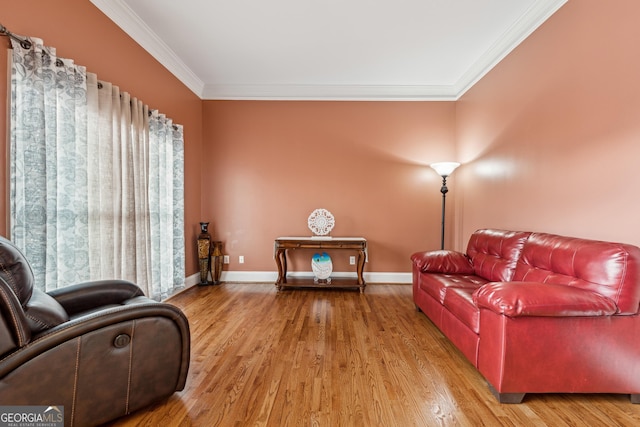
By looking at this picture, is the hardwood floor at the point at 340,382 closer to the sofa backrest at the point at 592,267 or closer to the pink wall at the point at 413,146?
the sofa backrest at the point at 592,267

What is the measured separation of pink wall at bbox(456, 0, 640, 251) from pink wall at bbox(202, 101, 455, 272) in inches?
38.9

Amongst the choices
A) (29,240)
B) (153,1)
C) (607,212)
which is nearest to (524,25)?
(607,212)

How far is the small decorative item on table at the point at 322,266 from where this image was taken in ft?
13.2

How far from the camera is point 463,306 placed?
2.03m

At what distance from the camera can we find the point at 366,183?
435 cm

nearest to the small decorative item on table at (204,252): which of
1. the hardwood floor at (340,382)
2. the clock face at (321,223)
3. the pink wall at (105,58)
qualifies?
the pink wall at (105,58)

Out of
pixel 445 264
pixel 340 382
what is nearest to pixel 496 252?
pixel 445 264

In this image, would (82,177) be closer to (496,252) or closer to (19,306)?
(19,306)

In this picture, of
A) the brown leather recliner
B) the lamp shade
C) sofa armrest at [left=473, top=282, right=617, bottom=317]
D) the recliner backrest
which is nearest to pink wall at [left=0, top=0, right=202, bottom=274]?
the recliner backrest

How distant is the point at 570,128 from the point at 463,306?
5.25ft

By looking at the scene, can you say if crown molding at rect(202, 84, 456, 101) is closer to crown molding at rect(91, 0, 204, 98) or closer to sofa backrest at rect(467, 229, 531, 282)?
crown molding at rect(91, 0, 204, 98)

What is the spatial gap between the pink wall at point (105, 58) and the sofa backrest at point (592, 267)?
3507 millimetres

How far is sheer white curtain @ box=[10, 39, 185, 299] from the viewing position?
1836 mm

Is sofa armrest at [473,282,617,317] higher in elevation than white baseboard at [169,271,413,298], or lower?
higher
